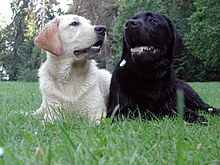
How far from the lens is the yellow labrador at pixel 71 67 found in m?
4.55

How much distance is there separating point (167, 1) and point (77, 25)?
2773 cm

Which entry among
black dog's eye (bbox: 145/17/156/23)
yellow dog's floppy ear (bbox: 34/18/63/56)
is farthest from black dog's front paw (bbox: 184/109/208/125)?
yellow dog's floppy ear (bbox: 34/18/63/56)

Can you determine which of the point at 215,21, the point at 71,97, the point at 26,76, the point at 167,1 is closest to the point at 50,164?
the point at 71,97

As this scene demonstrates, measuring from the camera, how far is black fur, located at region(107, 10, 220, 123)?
4469 mm

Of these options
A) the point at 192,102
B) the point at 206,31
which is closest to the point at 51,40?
the point at 192,102

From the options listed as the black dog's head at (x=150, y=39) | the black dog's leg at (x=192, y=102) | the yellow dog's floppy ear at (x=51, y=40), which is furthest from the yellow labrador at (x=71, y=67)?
the black dog's leg at (x=192, y=102)

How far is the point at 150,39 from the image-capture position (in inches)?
178

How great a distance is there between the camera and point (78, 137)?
104 inches

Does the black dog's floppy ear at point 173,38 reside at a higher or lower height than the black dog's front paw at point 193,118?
higher

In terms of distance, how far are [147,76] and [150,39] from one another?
0.42m

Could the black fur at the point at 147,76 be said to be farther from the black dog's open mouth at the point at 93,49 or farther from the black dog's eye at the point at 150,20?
the black dog's open mouth at the point at 93,49

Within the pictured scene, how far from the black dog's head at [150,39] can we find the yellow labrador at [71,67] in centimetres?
45

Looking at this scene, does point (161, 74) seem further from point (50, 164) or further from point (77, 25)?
point (50, 164)

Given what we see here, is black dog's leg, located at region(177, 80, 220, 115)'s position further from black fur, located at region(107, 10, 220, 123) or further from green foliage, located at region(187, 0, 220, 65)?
green foliage, located at region(187, 0, 220, 65)
